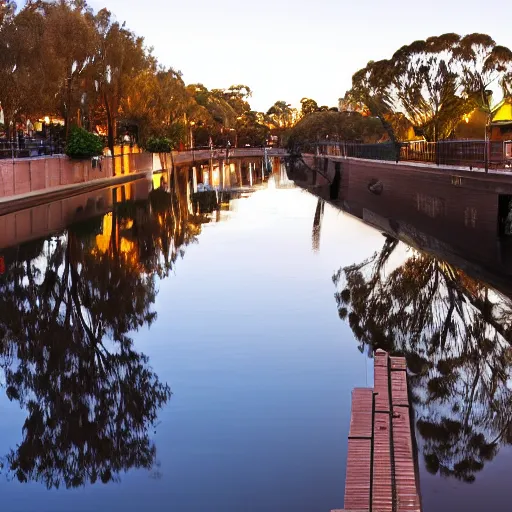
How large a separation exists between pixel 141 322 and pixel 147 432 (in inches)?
224

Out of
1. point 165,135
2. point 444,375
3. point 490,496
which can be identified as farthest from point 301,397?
point 165,135

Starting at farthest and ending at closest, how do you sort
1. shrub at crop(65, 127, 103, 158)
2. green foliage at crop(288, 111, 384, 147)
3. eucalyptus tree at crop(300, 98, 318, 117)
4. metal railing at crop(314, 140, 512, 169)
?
eucalyptus tree at crop(300, 98, 318, 117) → green foliage at crop(288, 111, 384, 147) → shrub at crop(65, 127, 103, 158) → metal railing at crop(314, 140, 512, 169)

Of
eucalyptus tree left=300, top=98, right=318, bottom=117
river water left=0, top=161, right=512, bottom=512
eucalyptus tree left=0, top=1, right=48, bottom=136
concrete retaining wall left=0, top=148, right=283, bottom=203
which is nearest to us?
river water left=0, top=161, right=512, bottom=512

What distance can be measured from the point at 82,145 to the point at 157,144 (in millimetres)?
28954

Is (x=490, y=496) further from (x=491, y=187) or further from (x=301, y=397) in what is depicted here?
(x=491, y=187)

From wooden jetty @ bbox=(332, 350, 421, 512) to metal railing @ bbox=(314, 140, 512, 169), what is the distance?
64.7 ft

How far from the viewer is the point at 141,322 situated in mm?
14828

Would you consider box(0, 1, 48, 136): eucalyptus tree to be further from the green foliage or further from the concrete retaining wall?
the green foliage

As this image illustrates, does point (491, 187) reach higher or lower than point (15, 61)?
lower

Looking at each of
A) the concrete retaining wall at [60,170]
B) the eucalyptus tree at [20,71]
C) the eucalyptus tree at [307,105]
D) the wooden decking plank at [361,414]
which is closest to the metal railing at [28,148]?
the concrete retaining wall at [60,170]

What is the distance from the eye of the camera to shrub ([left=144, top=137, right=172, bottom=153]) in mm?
77438

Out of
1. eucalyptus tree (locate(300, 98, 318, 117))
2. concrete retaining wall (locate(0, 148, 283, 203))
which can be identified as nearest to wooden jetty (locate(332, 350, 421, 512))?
concrete retaining wall (locate(0, 148, 283, 203))

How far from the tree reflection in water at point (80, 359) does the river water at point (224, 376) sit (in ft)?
0.11

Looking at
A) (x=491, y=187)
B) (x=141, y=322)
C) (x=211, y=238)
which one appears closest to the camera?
(x=141, y=322)
